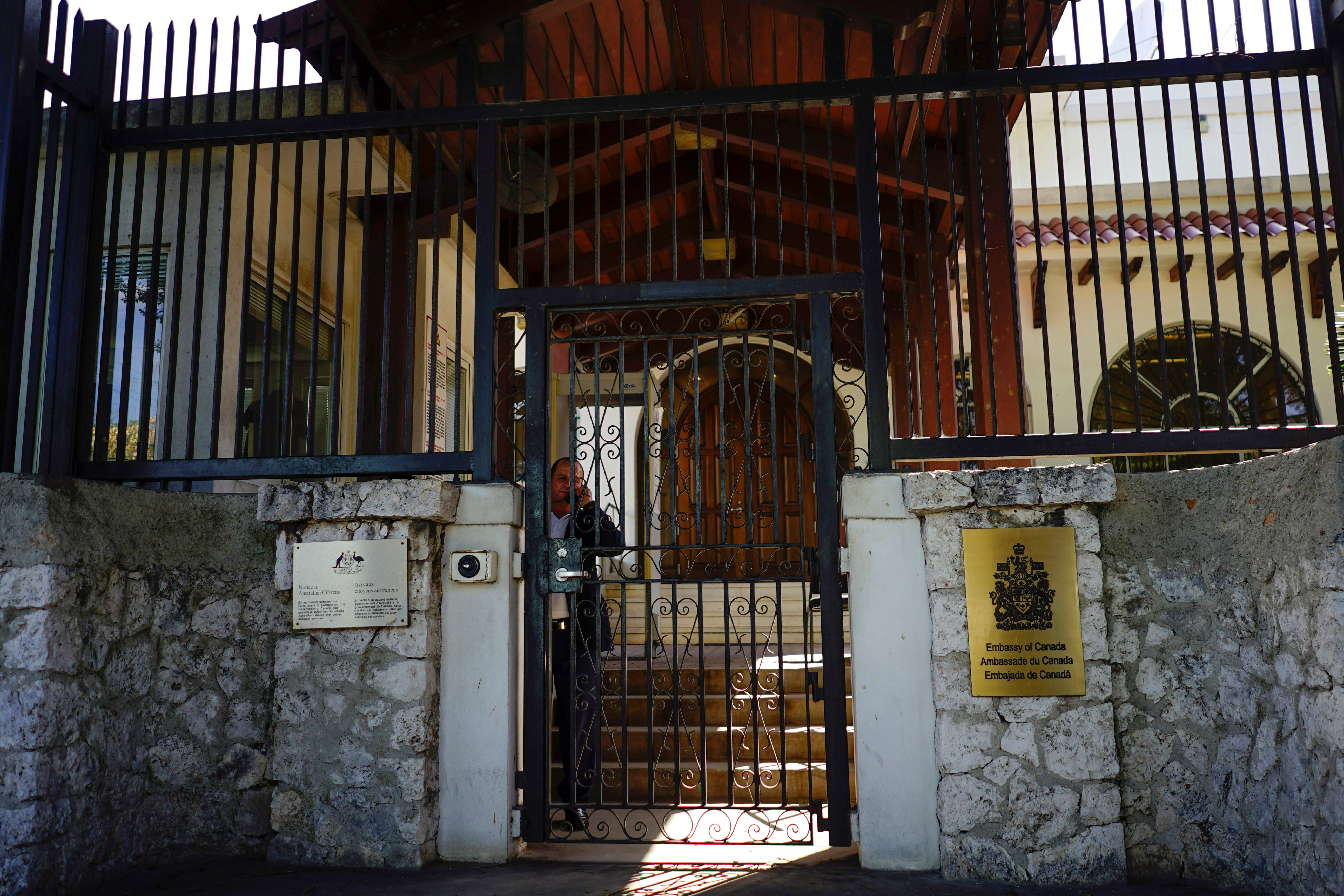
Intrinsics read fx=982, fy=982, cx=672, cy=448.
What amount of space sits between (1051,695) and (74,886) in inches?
153

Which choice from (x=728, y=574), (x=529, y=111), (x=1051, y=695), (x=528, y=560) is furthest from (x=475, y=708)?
(x=529, y=111)

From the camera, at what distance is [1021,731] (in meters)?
3.96

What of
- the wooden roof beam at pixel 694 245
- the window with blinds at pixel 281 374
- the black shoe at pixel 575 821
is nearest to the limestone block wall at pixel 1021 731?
the black shoe at pixel 575 821

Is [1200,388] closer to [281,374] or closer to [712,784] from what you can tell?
[712,784]

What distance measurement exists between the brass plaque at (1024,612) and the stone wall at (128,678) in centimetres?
302

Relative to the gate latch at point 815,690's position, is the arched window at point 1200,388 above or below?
above

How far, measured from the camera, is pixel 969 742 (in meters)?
3.98

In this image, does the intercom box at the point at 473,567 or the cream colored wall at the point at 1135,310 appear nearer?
the intercom box at the point at 473,567

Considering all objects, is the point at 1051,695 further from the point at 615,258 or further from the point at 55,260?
the point at 615,258

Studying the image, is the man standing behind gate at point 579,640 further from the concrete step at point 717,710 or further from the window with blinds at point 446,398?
the window with blinds at point 446,398

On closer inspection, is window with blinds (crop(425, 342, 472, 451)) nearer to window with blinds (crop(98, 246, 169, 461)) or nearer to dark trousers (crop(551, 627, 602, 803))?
window with blinds (crop(98, 246, 169, 461))

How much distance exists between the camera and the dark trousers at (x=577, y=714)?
4.51m

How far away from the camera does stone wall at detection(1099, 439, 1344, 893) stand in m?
3.41

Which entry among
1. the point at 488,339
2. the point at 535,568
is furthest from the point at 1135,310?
the point at 535,568
